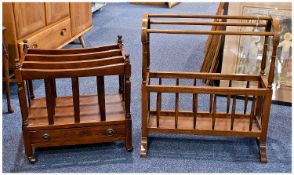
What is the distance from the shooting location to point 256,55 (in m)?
2.47

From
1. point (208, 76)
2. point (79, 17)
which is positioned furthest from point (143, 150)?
point (79, 17)

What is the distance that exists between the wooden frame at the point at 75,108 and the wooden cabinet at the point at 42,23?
12.3 inches

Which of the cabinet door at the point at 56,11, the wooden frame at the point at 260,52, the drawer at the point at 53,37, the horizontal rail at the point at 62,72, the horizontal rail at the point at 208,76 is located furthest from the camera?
the cabinet door at the point at 56,11

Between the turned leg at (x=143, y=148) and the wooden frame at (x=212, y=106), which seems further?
the turned leg at (x=143, y=148)

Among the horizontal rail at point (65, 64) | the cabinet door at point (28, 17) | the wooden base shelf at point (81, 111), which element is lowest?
the wooden base shelf at point (81, 111)

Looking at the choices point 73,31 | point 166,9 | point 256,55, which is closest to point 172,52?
point 73,31

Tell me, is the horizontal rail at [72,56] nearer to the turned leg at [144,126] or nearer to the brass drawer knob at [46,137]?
the turned leg at [144,126]

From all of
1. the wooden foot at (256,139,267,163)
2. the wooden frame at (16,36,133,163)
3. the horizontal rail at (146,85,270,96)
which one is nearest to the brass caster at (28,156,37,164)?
the wooden frame at (16,36,133,163)

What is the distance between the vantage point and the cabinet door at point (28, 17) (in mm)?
2471

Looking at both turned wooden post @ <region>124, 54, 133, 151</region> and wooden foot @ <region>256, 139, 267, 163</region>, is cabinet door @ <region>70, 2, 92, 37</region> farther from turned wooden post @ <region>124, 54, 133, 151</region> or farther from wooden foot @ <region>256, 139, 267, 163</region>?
wooden foot @ <region>256, 139, 267, 163</region>

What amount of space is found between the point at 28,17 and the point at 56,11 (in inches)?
17.4

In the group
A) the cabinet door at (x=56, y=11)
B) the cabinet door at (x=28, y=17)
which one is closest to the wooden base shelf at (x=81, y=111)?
the cabinet door at (x=28, y=17)

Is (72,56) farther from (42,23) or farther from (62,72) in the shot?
(42,23)

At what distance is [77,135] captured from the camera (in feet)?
6.10
